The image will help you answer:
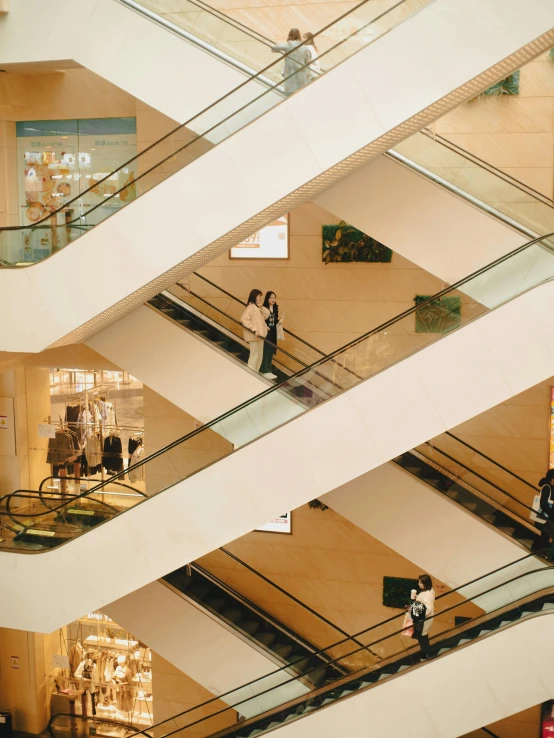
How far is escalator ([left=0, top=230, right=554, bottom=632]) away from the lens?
8891 millimetres

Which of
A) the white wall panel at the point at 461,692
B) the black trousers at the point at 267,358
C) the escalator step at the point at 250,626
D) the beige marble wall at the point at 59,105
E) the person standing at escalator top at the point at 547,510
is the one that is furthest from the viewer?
the beige marble wall at the point at 59,105

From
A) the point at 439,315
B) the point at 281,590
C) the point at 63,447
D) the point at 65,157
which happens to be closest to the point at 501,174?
the point at 439,315

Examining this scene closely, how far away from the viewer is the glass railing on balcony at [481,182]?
9.91 m

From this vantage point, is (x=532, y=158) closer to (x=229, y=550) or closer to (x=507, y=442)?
(x=507, y=442)

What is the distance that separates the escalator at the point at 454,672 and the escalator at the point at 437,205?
3.52 meters

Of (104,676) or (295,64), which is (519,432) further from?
(104,676)

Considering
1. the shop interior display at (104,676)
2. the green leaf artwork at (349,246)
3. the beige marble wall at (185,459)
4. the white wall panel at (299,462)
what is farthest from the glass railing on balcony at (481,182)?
the shop interior display at (104,676)

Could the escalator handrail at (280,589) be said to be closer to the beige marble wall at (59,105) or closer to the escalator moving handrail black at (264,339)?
the escalator moving handrail black at (264,339)

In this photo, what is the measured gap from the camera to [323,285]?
12805mm

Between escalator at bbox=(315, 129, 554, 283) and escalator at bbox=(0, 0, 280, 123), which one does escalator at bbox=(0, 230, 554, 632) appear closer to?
escalator at bbox=(315, 129, 554, 283)

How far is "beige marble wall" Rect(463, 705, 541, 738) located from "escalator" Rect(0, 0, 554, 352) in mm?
7647

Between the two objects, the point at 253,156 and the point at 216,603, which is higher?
the point at 253,156

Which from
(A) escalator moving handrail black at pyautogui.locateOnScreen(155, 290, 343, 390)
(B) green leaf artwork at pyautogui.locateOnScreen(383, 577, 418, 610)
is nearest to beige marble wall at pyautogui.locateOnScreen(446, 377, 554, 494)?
(B) green leaf artwork at pyautogui.locateOnScreen(383, 577, 418, 610)

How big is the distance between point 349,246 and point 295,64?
3.60 meters
